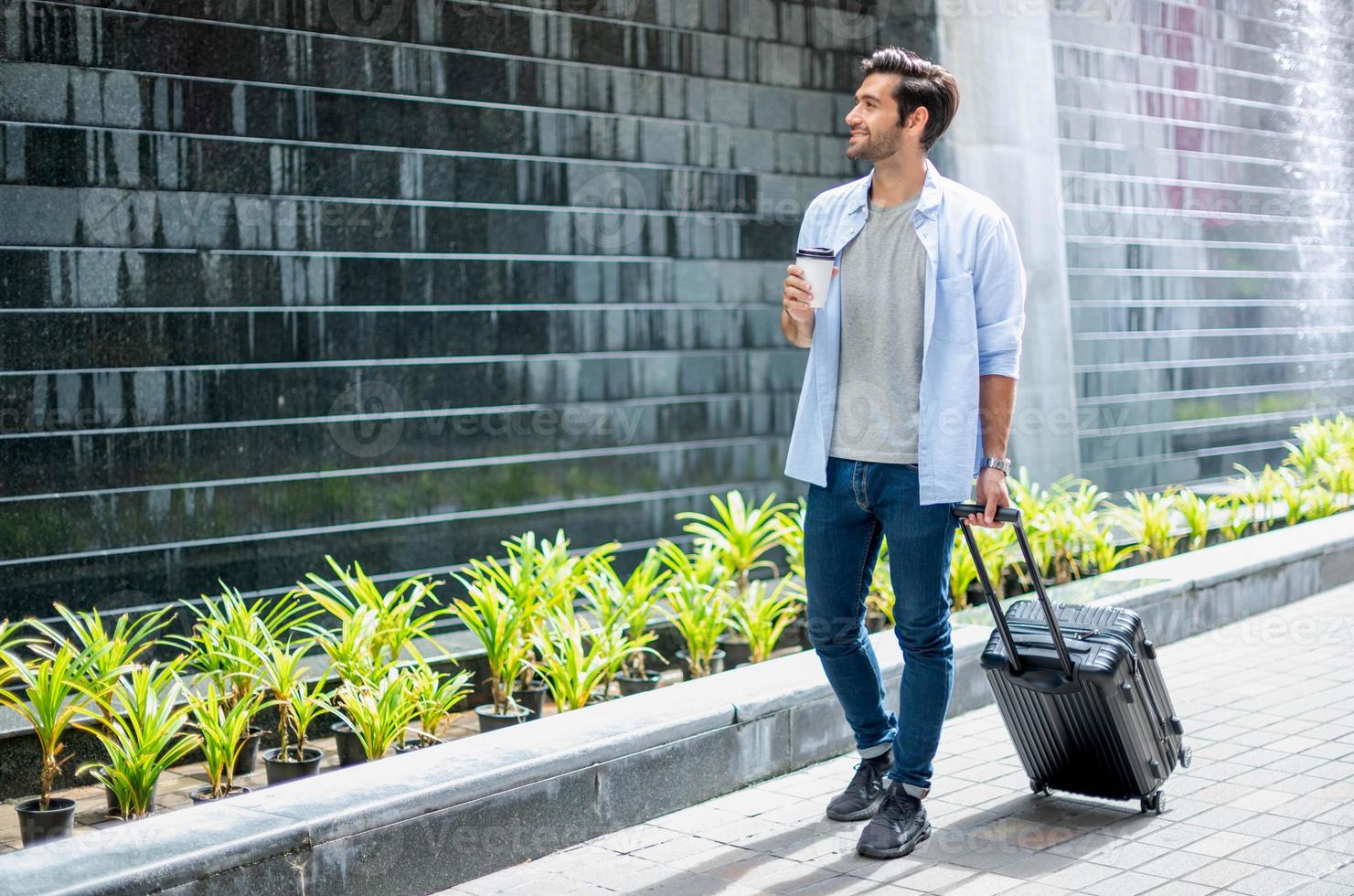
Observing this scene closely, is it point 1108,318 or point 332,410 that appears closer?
point 332,410

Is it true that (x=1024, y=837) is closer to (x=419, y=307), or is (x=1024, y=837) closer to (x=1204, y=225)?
(x=419, y=307)

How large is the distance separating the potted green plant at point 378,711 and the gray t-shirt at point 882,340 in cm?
154

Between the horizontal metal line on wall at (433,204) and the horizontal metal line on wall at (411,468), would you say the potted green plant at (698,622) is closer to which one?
the horizontal metal line on wall at (411,468)

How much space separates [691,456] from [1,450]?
3.57 meters

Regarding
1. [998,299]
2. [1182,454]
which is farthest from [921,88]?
[1182,454]

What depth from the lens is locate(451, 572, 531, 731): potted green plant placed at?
4.88 meters

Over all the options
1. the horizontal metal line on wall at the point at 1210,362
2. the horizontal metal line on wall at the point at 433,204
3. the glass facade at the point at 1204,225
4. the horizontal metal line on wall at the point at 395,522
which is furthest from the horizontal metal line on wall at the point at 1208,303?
the horizontal metal line on wall at the point at 395,522

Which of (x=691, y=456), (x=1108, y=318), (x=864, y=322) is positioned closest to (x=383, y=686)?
(x=864, y=322)

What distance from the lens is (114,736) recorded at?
451cm

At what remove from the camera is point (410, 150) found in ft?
21.2

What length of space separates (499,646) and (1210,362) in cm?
803

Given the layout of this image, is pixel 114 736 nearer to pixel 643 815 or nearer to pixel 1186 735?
pixel 643 815

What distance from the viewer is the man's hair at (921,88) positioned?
12.9 ft

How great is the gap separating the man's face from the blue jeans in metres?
0.87
